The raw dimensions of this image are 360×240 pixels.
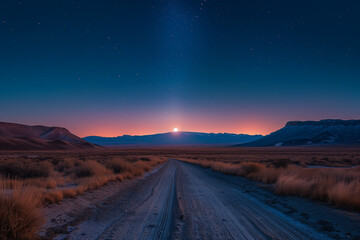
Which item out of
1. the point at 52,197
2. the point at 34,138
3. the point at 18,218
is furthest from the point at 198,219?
the point at 34,138

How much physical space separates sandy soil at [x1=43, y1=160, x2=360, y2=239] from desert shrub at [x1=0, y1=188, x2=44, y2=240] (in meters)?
0.53

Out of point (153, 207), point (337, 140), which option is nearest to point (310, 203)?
point (153, 207)

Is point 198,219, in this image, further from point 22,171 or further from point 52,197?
point 22,171

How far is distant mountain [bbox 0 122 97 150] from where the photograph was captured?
113 meters

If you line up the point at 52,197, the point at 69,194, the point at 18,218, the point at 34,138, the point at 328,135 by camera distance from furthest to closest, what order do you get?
the point at 328,135 < the point at 34,138 < the point at 69,194 < the point at 52,197 < the point at 18,218

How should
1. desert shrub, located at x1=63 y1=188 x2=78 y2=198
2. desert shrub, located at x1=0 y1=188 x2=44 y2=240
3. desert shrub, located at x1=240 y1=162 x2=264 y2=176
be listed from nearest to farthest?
desert shrub, located at x1=0 y1=188 x2=44 y2=240 → desert shrub, located at x1=63 y1=188 x2=78 y2=198 → desert shrub, located at x1=240 y1=162 x2=264 y2=176

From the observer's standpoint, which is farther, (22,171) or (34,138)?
(34,138)

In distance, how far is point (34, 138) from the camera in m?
132

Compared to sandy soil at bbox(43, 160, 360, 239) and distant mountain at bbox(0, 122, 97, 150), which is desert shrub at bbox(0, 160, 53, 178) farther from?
distant mountain at bbox(0, 122, 97, 150)

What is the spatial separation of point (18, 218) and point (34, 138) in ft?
501

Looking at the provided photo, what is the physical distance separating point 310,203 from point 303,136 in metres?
208

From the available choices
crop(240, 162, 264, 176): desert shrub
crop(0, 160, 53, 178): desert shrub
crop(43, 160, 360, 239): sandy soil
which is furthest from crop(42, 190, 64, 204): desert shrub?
crop(240, 162, 264, 176): desert shrub

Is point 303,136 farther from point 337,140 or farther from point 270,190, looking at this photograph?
point 270,190

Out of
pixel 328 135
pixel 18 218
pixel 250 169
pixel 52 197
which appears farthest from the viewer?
pixel 328 135
